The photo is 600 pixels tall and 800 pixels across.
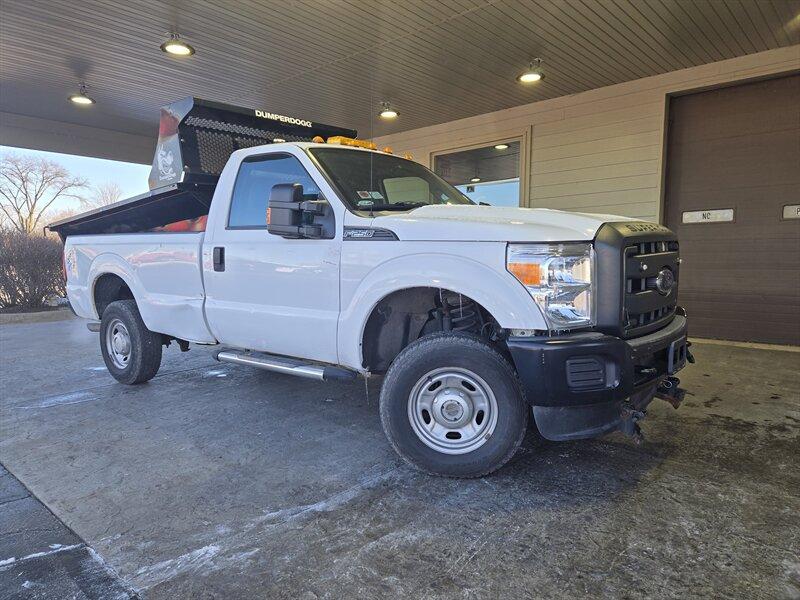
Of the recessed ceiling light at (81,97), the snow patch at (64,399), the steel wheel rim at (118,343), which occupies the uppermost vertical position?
the recessed ceiling light at (81,97)

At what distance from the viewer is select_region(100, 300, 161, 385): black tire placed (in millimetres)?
4891

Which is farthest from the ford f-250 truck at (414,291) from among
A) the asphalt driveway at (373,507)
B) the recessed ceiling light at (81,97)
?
the recessed ceiling light at (81,97)

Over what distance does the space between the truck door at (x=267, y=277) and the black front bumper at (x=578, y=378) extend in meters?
1.40

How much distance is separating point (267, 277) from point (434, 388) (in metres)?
1.58

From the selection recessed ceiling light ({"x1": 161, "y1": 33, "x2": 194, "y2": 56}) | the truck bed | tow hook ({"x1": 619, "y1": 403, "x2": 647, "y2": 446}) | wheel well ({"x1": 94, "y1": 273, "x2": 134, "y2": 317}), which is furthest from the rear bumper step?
recessed ceiling light ({"x1": 161, "y1": 33, "x2": 194, "y2": 56})

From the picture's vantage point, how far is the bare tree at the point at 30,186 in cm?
1795

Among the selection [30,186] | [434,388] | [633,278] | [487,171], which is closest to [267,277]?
[434,388]

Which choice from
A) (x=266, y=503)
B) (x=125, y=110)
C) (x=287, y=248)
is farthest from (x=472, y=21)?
(x=125, y=110)

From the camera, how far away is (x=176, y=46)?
6.38 metres

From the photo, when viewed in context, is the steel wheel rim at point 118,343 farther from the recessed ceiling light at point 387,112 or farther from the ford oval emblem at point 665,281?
the recessed ceiling light at point 387,112

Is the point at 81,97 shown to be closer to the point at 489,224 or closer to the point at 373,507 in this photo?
the point at 489,224

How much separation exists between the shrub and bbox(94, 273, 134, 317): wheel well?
6.77 m

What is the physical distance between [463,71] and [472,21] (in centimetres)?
158

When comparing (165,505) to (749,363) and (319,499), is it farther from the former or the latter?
(749,363)
